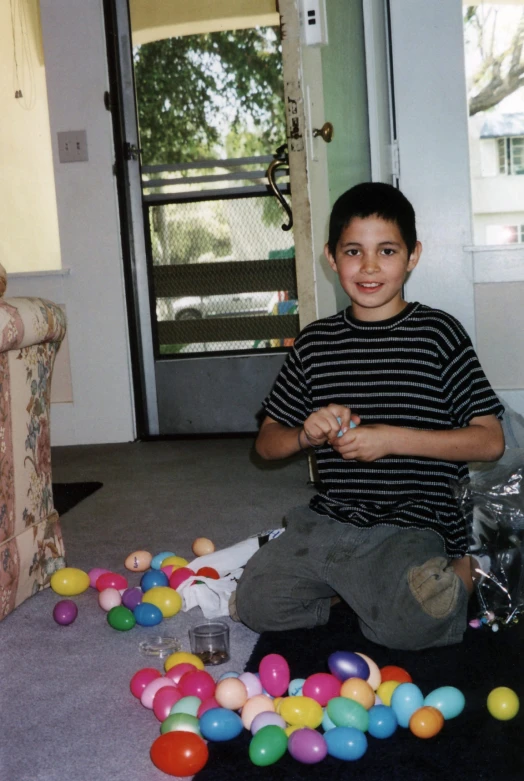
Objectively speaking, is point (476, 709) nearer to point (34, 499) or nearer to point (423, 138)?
point (34, 499)

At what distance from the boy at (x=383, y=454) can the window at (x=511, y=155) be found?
1.52m

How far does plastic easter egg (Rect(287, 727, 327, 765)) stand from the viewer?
1276mm

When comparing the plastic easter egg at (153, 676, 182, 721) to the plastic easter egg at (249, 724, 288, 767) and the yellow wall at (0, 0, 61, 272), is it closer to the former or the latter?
the plastic easter egg at (249, 724, 288, 767)

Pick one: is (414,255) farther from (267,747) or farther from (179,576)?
(267,747)

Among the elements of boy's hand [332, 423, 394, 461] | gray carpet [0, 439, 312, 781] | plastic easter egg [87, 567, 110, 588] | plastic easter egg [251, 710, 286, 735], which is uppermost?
boy's hand [332, 423, 394, 461]

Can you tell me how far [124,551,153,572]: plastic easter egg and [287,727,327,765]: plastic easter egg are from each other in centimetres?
105

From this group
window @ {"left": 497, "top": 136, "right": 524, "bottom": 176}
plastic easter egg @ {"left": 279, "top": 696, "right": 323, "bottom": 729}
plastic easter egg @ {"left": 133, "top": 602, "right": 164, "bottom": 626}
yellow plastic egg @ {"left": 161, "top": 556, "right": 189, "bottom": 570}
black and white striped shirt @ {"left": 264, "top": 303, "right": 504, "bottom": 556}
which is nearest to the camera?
plastic easter egg @ {"left": 279, "top": 696, "right": 323, "bottom": 729}

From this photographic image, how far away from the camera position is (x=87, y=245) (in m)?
4.16

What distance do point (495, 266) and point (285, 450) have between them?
A: 5.42ft

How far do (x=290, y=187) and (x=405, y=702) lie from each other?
2.10 m

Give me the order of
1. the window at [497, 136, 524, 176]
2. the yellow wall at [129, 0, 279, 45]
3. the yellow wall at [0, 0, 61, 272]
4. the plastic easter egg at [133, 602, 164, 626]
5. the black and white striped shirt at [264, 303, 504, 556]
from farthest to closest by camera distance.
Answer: the yellow wall at [0, 0, 61, 272], the yellow wall at [129, 0, 279, 45], the window at [497, 136, 524, 176], the plastic easter egg at [133, 602, 164, 626], the black and white striped shirt at [264, 303, 504, 556]

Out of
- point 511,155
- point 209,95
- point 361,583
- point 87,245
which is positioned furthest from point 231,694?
point 209,95

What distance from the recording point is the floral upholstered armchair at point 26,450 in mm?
1949

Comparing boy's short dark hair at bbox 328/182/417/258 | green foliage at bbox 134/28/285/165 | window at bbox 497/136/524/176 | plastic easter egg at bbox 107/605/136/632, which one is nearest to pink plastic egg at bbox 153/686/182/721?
plastic easter egg at bbox 107/605/136/632
